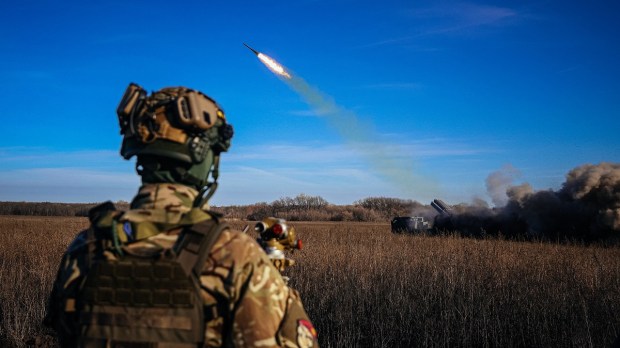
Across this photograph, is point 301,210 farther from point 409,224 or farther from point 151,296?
point 151,296

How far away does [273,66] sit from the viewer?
55.4ft

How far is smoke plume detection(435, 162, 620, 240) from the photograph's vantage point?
932 inches

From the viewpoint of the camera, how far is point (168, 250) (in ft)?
7.72

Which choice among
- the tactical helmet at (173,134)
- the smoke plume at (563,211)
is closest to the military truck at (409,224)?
the smoke plume at (563,211)

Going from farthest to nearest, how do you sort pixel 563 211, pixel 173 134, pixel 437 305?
pixel 563 211 → pixel 437 305 → pixel 173 134

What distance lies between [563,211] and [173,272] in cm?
2666

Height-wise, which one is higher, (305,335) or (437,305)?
(305,335)

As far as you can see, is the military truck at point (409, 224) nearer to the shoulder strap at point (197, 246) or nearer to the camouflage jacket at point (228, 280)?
the camouflage jacket at point (228, 280)

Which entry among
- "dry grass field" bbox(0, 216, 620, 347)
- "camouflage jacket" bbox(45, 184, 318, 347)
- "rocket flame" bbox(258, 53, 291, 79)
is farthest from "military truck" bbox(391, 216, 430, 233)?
"camouflage jacket" bbox(45, 184, 318, 347)

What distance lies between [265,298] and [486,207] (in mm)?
28982

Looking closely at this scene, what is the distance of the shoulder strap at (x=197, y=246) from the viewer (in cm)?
231

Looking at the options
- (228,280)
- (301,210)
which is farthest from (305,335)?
(301,210)

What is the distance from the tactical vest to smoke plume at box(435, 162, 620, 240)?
2219 centimetres

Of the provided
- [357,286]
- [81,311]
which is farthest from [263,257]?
[357,286]
